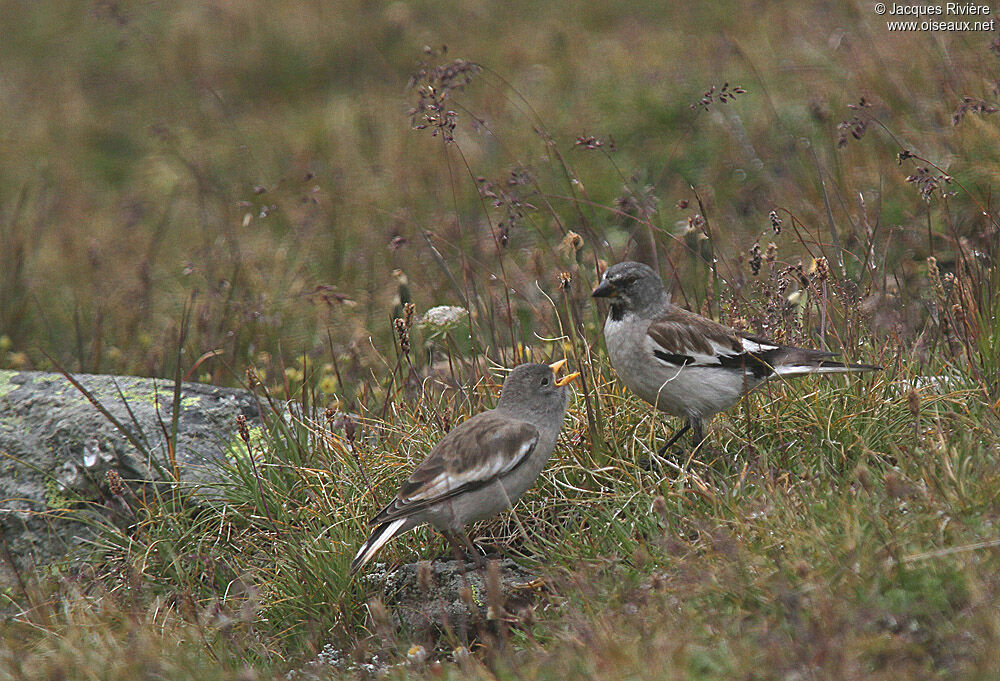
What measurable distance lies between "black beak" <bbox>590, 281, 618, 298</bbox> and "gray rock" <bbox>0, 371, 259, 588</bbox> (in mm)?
2160

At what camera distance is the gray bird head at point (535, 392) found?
509 centimetres

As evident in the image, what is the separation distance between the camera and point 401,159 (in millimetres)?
11250

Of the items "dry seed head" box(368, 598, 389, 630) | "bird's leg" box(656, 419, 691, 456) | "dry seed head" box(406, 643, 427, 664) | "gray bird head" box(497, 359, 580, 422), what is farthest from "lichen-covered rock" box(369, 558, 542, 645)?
"bird's leg" box(656, 419, 691, 456)

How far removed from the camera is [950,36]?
9305mm

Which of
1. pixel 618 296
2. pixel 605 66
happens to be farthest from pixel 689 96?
pixel 618 296

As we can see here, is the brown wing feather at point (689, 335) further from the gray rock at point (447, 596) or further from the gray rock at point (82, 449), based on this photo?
the gray rock at point (82, 449)

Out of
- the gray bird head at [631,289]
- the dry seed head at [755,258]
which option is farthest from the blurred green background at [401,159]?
the gray bird head at [631,289]

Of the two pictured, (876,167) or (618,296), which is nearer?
(618,296)

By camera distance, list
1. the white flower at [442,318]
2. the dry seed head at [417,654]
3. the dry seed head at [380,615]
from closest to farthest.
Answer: the dry seed head at [380,615], the dry seed head at [417,654], the white flower at [442,318]

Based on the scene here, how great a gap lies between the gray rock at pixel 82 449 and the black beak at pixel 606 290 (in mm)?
2160

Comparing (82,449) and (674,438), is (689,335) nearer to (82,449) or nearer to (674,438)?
(674,438)

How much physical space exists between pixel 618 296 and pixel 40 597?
321 cm

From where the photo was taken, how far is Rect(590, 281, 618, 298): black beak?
551 centimetres

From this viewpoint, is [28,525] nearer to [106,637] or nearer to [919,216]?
[106,637]
